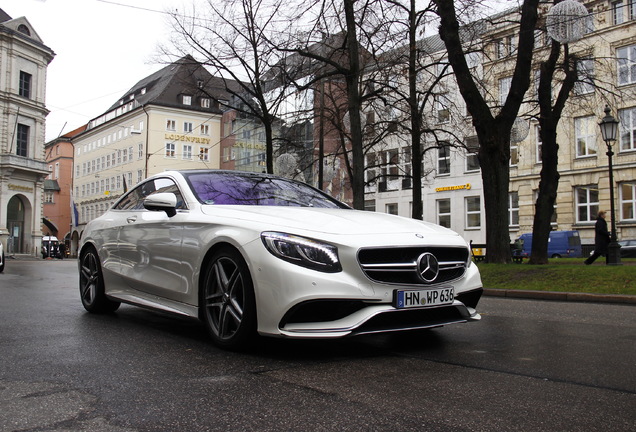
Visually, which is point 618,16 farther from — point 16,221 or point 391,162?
point 16,221

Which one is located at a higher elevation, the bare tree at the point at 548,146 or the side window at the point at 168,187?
the bare tree at the point at 548,146

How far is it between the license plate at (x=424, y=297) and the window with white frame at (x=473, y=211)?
3689 centimetres

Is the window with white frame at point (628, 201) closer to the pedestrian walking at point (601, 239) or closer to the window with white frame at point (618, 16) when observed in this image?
the window with white frame at point (618, 16)

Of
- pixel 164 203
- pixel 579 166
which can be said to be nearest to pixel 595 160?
pixel 579 166

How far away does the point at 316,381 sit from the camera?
334cm

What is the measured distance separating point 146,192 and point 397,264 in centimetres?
309

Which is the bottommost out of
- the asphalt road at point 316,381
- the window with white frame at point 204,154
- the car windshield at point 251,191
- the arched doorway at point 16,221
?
the asphalt road at point 316,381

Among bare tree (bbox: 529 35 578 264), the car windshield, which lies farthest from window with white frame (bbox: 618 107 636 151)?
the car windshield

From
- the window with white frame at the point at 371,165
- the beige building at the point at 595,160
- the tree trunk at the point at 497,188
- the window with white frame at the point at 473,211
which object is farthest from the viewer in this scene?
the window with white frame at the point at 473,211

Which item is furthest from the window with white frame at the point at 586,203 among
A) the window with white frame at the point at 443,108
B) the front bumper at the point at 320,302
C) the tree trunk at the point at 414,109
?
the front bumper at the point at 320,302

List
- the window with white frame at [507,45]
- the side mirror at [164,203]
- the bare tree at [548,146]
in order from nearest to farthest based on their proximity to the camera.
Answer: the side mirror at [164,203] < the bare tree at [548,146] < the window with white frame at [507,45]

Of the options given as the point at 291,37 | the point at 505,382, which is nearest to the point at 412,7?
the point at 291,37

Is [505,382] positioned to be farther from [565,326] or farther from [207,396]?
[565,326]

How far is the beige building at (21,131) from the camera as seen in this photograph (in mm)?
49469
